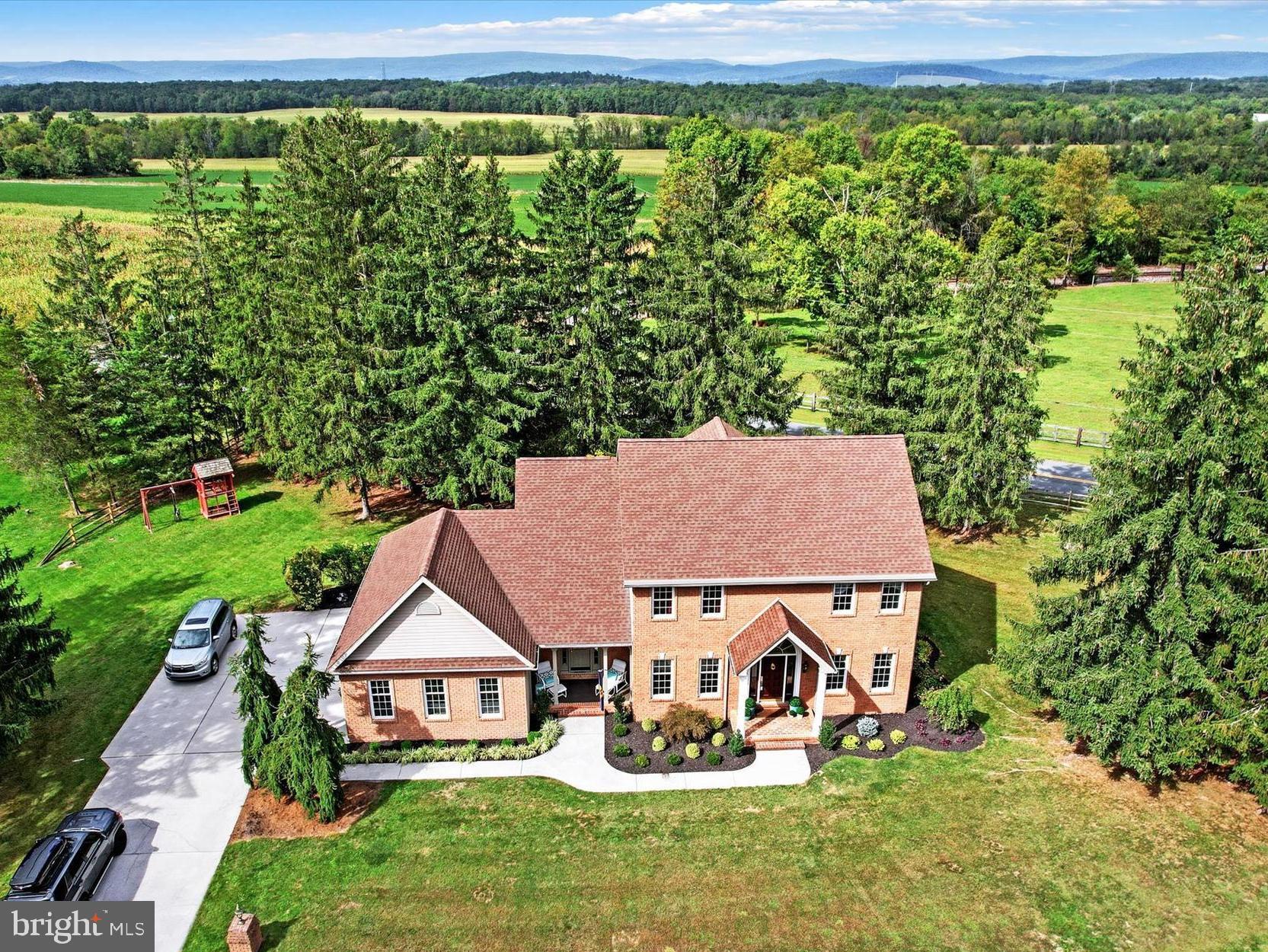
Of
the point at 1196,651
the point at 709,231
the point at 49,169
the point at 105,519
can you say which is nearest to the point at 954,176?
the point at 709,231

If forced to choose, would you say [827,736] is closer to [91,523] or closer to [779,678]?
[779,678]

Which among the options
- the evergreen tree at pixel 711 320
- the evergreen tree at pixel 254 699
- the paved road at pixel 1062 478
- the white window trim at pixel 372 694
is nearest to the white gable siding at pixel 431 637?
the white window trim at pixel 372 694

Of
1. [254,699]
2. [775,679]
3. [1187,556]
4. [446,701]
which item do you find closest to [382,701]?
[446,701]

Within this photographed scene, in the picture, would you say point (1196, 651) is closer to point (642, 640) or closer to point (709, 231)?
point (642, 640)

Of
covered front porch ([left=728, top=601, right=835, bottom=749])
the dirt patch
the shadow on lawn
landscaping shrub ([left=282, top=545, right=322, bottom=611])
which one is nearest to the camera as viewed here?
the dirt patch

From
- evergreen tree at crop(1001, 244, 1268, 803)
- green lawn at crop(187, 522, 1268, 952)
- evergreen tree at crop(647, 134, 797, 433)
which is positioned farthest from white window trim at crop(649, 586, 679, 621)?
evergreen tree at crop(647, 134, 797, 433)

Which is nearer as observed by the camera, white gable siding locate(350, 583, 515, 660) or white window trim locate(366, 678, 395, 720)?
white gable siding locate(350, 583, 515, 660)

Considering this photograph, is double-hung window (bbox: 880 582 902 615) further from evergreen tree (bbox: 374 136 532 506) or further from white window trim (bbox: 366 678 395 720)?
evergreen tree (bbox: 374 136 532 506)
